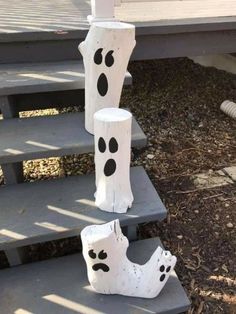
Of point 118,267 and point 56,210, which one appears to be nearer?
point 118,267

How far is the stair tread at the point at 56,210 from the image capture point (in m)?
1.61

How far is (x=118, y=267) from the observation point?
57.7 inches

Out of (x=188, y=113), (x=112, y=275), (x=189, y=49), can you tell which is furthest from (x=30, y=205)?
(x=188, y=113)

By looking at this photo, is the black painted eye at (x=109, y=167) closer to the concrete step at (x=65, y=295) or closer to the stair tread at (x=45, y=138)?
the stair tread at (x=45, y=138)

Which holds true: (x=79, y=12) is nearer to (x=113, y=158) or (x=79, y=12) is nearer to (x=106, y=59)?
(x=106, y=59)

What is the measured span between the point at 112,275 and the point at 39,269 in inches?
14.7

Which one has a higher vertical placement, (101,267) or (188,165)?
(101,267)

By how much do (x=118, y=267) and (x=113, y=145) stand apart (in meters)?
0.46

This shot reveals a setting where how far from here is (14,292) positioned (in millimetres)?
1573

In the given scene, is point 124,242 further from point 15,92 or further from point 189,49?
point 189,49

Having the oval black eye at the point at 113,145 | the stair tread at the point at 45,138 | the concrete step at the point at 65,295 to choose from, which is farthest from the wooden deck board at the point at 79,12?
the concrete step at the point at 65,295

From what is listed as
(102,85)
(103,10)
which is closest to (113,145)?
(102,85)

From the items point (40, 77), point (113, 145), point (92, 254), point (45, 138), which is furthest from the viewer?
point (40, 77)

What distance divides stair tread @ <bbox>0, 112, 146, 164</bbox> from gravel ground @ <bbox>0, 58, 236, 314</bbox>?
0.48 m
